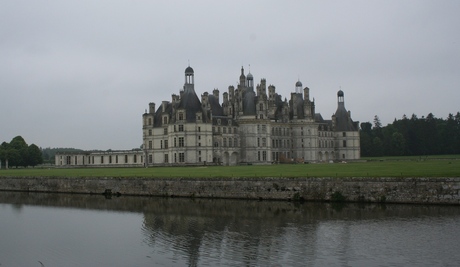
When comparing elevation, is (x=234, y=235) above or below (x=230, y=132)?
below

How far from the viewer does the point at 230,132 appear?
73312 millimetres

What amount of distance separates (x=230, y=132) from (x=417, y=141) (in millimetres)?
56123

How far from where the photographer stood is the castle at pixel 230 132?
224 ft

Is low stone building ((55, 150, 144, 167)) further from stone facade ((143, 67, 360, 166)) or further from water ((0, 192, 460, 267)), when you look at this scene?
water ((0, 192, 460, 267))

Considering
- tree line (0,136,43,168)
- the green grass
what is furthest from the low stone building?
the green grass

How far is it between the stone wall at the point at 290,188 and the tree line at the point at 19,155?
51.6m

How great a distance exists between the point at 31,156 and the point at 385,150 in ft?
226

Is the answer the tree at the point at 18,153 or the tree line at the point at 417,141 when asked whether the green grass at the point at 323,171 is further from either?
the tree line at the point at 417,141

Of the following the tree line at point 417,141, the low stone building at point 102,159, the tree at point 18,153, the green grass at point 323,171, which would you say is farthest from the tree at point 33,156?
the tree line at point 417,141

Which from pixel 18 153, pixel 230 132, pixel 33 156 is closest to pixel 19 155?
pixel 18 153

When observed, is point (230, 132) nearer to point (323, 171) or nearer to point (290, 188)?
point (323, 171)

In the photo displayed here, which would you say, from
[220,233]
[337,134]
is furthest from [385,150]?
[220,233]

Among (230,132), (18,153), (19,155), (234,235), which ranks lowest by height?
(234,235)

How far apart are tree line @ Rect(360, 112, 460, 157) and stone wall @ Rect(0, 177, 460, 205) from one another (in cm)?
7928
